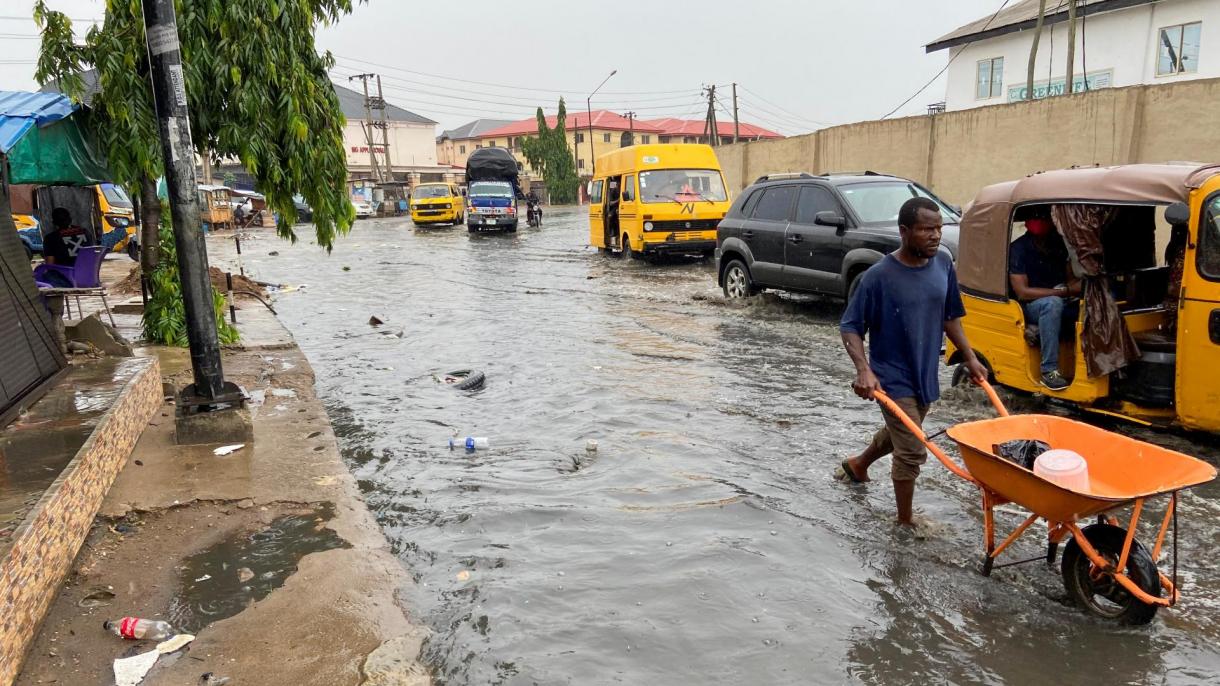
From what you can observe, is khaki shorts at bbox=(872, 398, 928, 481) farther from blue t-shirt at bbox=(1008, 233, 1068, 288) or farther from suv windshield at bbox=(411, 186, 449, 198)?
suv windshield at bbox=(411, 186, 449, 198)

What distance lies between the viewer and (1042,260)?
631 cm

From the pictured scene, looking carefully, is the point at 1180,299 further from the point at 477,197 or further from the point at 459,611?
the point at 477,197

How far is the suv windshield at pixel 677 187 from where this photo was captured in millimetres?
17516

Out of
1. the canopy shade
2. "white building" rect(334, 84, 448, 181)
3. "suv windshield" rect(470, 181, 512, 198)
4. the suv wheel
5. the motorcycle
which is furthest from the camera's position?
"white building" rect(334, 84, 448, 181)

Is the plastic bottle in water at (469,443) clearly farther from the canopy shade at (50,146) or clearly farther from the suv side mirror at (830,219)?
the suv side mirror at (830,219)

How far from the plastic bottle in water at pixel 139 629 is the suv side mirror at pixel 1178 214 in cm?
582

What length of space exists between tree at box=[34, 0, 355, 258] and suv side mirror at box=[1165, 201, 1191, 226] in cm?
696

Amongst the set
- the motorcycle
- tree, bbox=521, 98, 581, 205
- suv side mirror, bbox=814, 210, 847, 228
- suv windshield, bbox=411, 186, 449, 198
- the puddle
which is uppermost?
tree, bbox=521, 98, 581, 205

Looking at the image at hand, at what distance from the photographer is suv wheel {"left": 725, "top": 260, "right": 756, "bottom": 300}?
1216 cm

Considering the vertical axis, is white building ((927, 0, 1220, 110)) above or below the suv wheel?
above

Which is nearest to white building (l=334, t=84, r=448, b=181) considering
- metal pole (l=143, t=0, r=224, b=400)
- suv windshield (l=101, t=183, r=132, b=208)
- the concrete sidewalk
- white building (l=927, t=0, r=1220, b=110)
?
suv windshield (l=101, t=183, r=132, b=208)

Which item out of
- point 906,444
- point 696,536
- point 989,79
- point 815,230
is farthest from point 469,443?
point 989,79

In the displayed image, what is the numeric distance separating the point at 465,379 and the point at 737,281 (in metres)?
5.58

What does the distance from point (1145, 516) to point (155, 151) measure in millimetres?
8456
